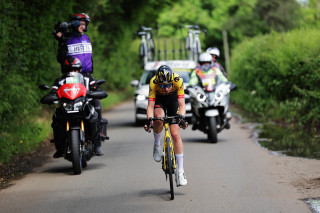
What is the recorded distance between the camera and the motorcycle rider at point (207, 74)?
1542 centimetres

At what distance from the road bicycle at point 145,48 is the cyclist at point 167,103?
15359mm

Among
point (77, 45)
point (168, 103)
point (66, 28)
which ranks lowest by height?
point (168, 103)

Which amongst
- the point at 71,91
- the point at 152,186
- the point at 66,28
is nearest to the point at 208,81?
the point at 66,28

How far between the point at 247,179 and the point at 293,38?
9.31 meters

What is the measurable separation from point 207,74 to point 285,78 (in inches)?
146

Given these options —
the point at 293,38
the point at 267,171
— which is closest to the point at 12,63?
→ the point at 267,171

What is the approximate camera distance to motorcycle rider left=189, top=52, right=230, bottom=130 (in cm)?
1542

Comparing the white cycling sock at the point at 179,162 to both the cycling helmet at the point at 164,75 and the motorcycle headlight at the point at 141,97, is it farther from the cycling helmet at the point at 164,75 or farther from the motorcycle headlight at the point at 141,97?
the motorcycle headlight at the point at 141,97

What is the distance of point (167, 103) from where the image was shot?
955 cm

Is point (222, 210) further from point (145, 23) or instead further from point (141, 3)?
point (145, 23)

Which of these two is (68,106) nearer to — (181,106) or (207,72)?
(181,106)

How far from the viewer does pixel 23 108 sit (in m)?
14.0

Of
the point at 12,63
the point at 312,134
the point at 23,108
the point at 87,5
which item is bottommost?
the point at 312,134

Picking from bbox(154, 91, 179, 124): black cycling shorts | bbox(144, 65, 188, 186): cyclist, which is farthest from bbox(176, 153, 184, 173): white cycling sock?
bbox(154, 91, 179, 124): black cycling shorts
